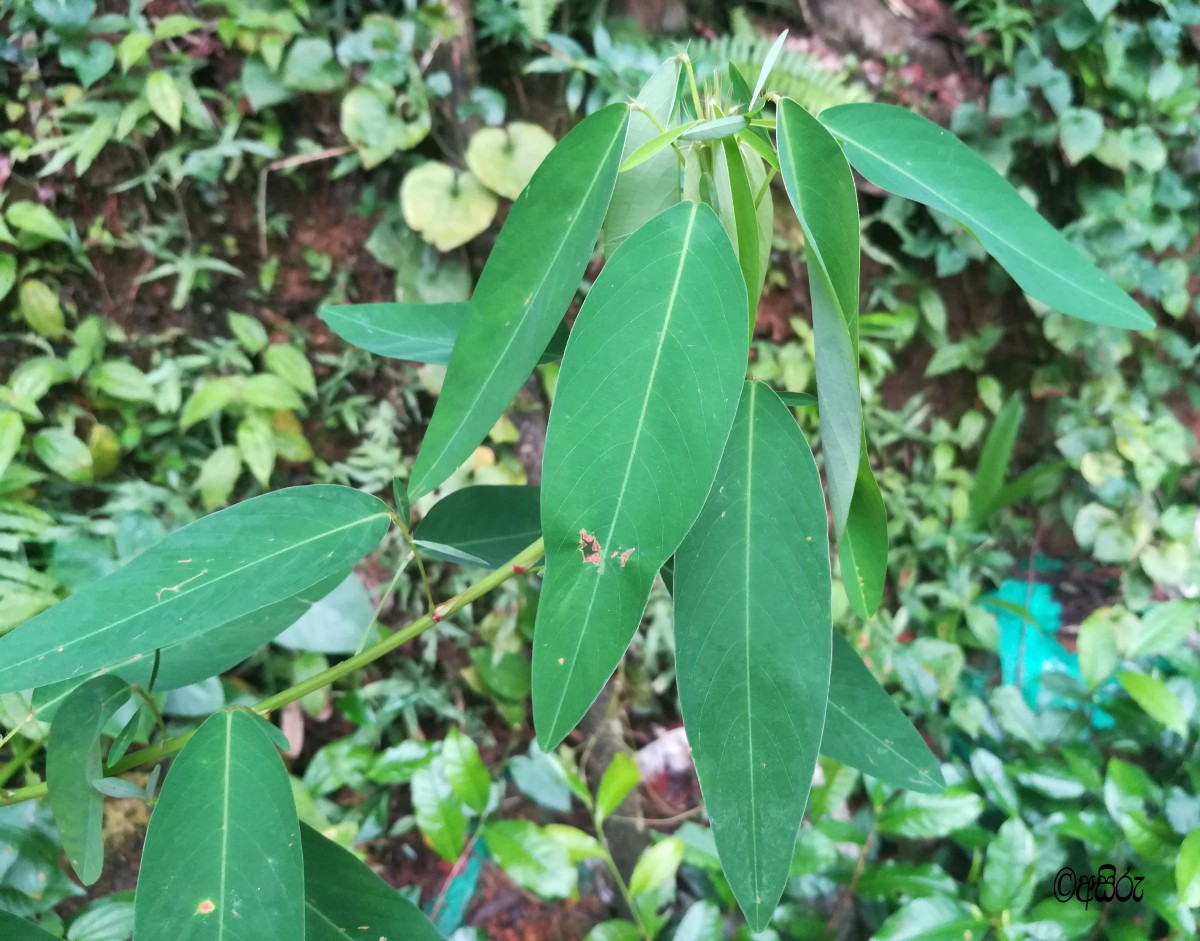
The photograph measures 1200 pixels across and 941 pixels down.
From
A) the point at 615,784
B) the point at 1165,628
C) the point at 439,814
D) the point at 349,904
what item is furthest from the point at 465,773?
the point at 1165,628

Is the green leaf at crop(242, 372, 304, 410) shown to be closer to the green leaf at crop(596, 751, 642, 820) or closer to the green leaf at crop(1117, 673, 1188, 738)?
the green leaf at crop(596, 751, 642, 820)

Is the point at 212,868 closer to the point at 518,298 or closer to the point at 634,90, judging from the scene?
the point at 518,298

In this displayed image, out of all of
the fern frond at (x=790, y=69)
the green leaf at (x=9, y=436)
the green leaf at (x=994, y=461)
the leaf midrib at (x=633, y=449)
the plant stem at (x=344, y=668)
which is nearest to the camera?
the leaf midrib at (x=633, y=449)

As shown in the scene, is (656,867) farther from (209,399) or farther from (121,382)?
(121,382)

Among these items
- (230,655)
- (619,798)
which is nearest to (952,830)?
(619,798)

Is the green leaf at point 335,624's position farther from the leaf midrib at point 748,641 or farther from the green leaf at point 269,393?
the leaf midrib at point 748,641

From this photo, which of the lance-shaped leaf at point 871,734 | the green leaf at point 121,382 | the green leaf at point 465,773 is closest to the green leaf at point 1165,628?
the lance-shaped leaf at point 871,734
